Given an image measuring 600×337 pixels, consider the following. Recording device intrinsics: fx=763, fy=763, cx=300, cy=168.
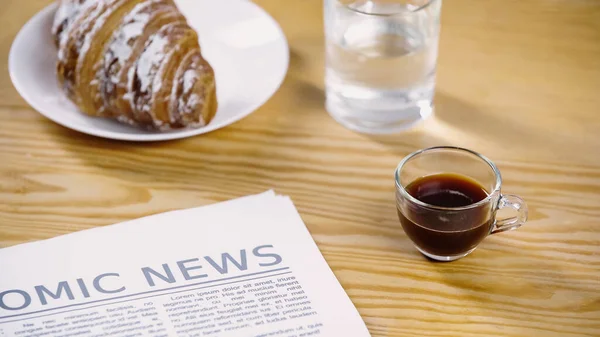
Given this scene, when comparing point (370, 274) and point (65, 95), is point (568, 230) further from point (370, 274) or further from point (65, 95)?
point (65, 95)

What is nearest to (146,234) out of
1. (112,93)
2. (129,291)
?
(129,291)

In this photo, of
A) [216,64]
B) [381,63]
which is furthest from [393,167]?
[216,64]

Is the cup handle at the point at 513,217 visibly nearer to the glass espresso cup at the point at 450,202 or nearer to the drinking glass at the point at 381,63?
the glass espresso cup at the point at 450,202

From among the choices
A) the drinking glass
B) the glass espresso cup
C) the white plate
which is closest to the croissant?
the white plate

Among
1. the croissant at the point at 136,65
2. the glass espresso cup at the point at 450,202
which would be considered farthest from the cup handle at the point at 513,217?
the croissant at the point at 136,65

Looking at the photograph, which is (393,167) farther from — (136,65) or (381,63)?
(136,65)

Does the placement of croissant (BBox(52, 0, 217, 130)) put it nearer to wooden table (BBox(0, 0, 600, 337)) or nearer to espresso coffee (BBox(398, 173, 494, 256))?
wooden table (BBox(0, 0, 600, 337))
